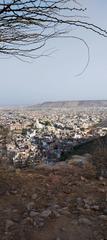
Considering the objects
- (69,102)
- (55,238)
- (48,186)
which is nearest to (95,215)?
(55,238)

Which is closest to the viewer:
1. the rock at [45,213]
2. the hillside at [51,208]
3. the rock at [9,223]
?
the hillside at [51,208]

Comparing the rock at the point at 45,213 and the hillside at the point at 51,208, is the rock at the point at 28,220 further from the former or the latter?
the rock at the point at 45,213

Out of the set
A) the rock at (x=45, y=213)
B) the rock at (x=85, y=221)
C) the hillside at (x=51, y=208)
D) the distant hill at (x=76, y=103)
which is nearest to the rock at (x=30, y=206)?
the hillside at (x=51, y=208)

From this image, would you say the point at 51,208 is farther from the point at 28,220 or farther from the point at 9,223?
the point at 9,223

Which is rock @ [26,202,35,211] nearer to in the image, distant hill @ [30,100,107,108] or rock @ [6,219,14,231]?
rock @ [6,219,14,231]

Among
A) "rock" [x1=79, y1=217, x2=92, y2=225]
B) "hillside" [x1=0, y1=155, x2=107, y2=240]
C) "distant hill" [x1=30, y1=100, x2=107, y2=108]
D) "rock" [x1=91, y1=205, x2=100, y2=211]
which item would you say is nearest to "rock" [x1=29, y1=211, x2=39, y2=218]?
"hillside" [x1=0, y1=155, x2=107, y2=240]

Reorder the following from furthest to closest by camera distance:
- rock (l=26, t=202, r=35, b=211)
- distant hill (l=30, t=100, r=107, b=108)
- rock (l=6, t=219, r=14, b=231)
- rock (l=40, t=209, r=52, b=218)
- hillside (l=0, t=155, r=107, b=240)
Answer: distant hill (l=30, t=100, r=107, b=108) < rock (l=26, t=202, r=35, b=211) < rock (l=40, t=209, r=52, b=218) < rock (l=6, t=219, r=14, b=231) < hillside (l=0, t=155, r=107, b=240)

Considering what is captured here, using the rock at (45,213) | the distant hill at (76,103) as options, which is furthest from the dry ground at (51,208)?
the distant hill at (76,103)

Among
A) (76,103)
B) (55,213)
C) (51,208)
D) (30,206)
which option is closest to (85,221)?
(55,213)

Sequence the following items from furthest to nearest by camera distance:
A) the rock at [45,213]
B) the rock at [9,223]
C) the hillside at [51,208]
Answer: the rock at [45,213], the rock at [9,223], the hillside at [51,208]

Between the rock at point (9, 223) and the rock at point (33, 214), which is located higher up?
the rock at point (33, 214)

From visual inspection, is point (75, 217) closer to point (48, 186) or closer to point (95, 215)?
point (95, 215)

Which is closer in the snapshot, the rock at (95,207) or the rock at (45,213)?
the rock at (45,213)

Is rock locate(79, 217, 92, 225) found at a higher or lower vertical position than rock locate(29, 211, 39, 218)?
lower
